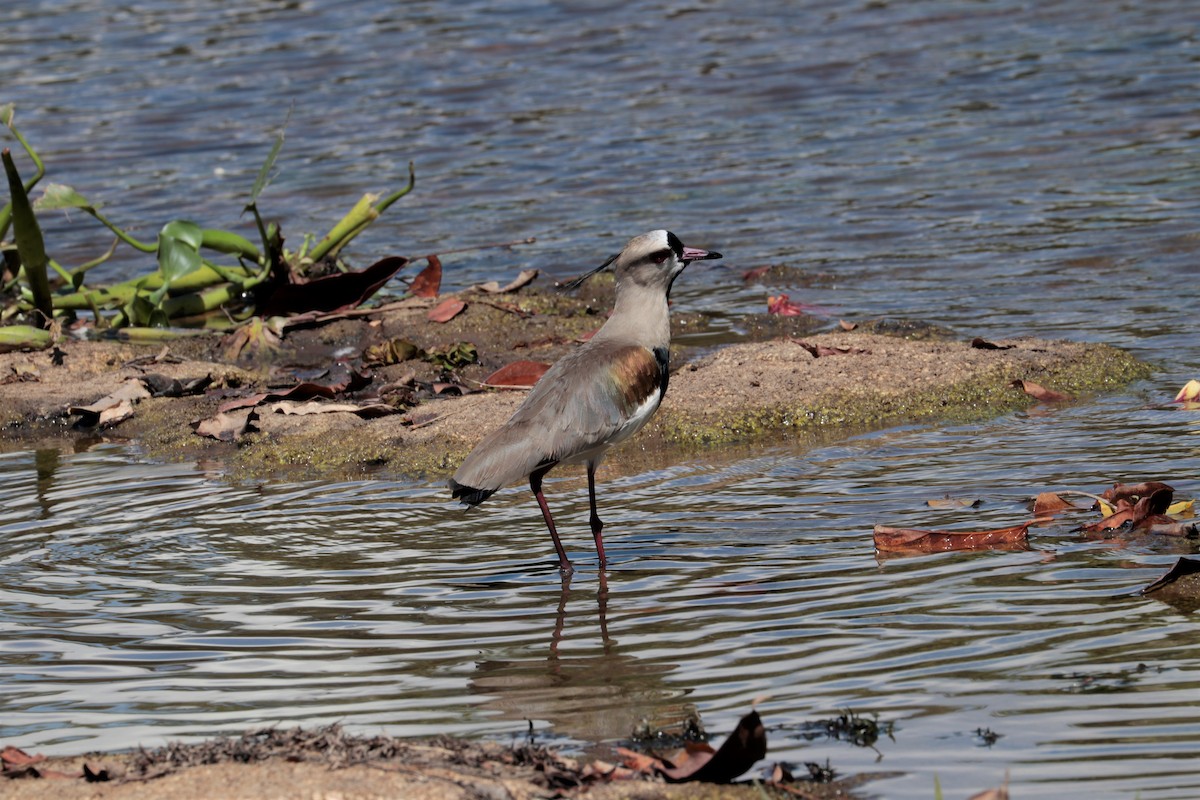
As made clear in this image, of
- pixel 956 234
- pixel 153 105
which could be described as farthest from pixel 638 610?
pixel 153 105

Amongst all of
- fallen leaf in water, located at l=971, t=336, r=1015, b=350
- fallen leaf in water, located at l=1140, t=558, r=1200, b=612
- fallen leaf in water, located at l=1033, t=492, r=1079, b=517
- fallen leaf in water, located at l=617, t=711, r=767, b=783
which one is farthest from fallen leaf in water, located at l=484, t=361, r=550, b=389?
fallen leaf in water, located at l=617, t=711, r=767, b=783

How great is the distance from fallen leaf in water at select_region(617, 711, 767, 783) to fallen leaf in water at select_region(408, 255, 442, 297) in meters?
6.34

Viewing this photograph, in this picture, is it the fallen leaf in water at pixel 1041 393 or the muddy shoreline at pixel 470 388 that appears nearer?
the muddy shoreline at pixel 470 388

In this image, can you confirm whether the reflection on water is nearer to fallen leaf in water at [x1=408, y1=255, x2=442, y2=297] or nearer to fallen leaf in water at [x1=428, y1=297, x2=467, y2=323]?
fallen leaf in water at [x1=428, y1=297, x2=467, y2=323]

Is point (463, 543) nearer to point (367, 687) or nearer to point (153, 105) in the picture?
point (367, 687)

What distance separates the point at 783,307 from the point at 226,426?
136 inches

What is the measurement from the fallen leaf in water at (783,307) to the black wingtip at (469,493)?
4.30 m

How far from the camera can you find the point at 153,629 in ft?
17.0

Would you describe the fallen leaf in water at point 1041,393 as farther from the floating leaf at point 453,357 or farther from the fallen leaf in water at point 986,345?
the floating leaf at point 453,357

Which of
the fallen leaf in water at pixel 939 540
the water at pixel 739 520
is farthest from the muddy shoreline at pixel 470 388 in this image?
the fallen leaf in water at pixel 939 540

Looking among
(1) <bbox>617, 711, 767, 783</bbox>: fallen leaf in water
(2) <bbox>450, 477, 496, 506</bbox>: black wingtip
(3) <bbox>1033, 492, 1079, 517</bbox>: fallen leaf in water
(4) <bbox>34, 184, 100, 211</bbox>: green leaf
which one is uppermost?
(4) <bbox>34, 184, 100, 211</bbox>: green leaf

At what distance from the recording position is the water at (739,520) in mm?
4316

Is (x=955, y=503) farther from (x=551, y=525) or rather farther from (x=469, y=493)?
(x=469, y=493)

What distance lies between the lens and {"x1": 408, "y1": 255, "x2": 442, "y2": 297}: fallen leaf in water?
32.4 ft
